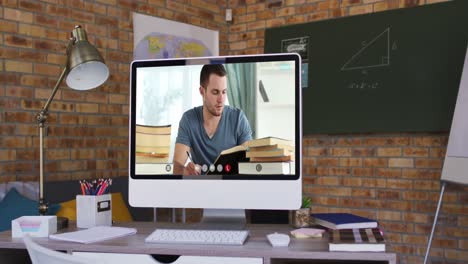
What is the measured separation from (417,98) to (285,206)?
6.80ft

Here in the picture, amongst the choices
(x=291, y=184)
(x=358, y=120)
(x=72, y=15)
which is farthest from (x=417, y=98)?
(x=72, y=15)

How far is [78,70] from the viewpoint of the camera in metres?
2.08

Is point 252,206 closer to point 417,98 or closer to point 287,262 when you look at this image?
point 287,262

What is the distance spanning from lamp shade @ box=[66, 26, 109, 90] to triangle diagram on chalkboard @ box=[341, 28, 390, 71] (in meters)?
2.19

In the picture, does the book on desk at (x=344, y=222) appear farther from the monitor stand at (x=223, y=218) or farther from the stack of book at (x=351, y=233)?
the monitor stand at (x=223, y=218)

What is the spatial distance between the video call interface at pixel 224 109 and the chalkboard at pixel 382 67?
76.8 inches

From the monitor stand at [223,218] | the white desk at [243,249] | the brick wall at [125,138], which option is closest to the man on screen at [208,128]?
the monitor stand at [223,218]

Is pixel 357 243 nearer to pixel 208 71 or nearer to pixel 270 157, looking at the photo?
pixel 270 157

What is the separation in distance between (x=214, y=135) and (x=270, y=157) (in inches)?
9.0

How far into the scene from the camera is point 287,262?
1.66 metres

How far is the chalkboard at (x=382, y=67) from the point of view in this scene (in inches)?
132

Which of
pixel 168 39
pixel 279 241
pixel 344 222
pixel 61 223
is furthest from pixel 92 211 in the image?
pixel 168 39

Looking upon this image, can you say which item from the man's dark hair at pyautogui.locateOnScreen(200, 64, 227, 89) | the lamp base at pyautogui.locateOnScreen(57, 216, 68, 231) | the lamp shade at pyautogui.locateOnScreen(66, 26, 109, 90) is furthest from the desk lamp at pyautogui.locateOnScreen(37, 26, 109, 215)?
the man's dark hair at pyautogui.locateOnScreen(200, 64, 227, 89)

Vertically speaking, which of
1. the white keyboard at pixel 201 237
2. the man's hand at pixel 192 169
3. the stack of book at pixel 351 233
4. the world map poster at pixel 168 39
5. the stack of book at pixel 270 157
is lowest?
the white keyboard at pixel 201 237
